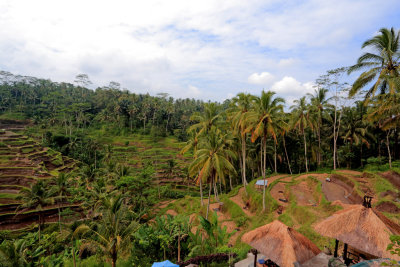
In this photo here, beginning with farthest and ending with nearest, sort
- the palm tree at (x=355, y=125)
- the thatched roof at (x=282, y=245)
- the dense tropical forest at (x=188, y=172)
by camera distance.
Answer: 1. the palm tree at (x=355, y=125)
2. the dense tropical forest at (x=188, y=172)
3. the thatched roof at (x=282, y=245)

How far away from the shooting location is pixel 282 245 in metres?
7.93

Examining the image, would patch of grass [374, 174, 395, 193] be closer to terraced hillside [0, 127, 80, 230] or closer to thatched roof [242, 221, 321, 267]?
thatched roof [242, 221, 321, 267]

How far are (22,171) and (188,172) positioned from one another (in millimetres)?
28137

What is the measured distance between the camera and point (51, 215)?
26.4 metres

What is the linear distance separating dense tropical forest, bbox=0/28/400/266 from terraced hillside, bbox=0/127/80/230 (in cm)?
16

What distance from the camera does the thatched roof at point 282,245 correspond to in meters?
7.59

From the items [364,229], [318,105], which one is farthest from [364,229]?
[318,105]

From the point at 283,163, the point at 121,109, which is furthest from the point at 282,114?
the point at 121,109

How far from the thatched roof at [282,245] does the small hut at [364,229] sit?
96 centimetres

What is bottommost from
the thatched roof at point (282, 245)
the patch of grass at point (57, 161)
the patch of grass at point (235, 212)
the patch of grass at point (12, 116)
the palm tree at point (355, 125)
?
the patch of grass at point (235, 212)

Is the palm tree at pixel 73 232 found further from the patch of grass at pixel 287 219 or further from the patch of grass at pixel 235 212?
the patch of grass at pixel 287 219

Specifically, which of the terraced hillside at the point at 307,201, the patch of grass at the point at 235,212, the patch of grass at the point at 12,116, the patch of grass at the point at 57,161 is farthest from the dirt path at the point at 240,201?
the patch of grass at the point at 12,116

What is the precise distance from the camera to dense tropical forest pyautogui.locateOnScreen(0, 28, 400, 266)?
1288 cm

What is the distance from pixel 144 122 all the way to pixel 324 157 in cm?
4909
